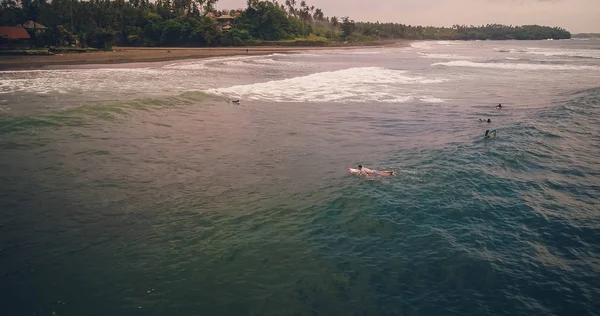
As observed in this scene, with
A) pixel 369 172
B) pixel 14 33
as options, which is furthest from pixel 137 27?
pixel 369 172

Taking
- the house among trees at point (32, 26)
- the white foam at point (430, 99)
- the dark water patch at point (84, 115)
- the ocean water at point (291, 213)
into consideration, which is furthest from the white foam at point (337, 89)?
the house among trees at point (32, 26)

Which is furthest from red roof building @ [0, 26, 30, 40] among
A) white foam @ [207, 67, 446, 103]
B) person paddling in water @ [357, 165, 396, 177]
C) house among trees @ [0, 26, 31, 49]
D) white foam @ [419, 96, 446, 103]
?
person paddling in water @ [357, 165, 396, 177]

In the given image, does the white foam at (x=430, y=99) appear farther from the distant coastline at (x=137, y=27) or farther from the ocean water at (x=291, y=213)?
the distant coastline at (x=137, y=27)

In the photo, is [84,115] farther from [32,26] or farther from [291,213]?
[32,26]

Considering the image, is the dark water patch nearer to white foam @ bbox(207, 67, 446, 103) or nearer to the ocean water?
the ocean water

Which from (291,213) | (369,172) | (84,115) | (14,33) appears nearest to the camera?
(291,213)
